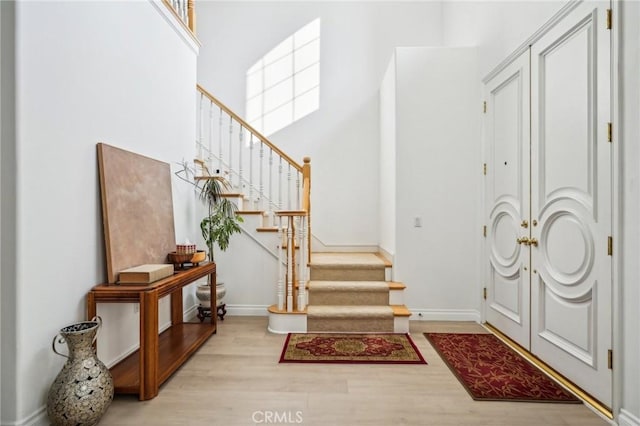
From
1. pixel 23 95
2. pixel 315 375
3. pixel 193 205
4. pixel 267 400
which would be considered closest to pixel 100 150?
pixel 23 95

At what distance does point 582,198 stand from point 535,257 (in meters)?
0.72

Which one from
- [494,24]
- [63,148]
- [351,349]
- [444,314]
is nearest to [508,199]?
[444,314]

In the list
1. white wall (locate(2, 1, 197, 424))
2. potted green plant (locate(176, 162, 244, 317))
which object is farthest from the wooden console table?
potted green plant (locate(176, 162, 244, 317))

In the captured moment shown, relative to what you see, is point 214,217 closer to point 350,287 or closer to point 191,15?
point 350,287

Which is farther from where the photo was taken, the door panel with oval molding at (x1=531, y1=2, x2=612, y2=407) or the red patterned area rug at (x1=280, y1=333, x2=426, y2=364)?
the red patterned area rug at (x1=280, y1=333, x2=426, y2=364)

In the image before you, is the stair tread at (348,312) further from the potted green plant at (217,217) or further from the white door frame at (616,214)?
the white door frame at (616,214)

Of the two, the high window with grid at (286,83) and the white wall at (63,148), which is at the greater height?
the high window with grid at (286,83)

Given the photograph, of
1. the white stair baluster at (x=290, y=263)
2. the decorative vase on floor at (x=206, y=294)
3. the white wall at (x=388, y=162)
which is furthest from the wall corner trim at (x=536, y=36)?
the decorative vase on floor at (x=206, y=294)

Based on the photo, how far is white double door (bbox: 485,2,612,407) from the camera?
226 centimetres

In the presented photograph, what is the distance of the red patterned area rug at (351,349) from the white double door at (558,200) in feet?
3.37

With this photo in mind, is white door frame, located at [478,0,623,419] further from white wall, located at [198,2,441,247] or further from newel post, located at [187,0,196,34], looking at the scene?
newel post, located at [187,0,196,34]

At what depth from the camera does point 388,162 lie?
183 inches

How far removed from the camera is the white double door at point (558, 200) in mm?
2260

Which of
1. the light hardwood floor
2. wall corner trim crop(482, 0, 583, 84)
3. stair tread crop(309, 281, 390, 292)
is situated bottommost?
the light hardwood floor
